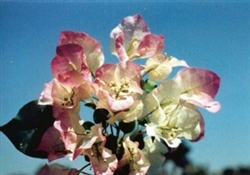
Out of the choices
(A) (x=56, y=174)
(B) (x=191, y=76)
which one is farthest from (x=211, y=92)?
(A) (x=56, y=174)

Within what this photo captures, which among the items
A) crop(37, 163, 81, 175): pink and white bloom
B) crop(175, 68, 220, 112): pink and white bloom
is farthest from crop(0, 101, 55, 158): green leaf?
crop(175, 68, 220, 112): pink and white bloom

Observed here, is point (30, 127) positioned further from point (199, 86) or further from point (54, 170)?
point (199, 86)

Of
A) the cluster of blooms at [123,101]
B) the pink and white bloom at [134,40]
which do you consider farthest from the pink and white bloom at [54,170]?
the pink and white bloom at [134,40]

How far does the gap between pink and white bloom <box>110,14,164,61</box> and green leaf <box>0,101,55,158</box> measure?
0.08 metres

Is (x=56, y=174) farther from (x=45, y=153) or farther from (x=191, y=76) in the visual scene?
(x=191, y=76)

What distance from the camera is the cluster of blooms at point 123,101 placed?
16.5 inches

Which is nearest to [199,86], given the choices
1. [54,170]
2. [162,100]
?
[162,100]

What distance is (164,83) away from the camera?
0.45 m

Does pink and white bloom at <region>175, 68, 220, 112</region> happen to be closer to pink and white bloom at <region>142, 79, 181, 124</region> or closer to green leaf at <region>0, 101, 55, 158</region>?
pink and white bloom at <region>142, 79, 181, 124</region>

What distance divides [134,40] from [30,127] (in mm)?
123

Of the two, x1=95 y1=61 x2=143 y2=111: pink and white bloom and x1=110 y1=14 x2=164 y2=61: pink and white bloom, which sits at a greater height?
x1=110 y1=14 x2=164 y2=61: pink and white bloom

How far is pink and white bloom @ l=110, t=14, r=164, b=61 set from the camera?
0.45 m

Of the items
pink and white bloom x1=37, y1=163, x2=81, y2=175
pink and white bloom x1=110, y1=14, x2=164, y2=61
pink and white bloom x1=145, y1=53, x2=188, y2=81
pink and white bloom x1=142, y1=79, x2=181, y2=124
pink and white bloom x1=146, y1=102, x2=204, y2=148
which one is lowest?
pink and white bloom x1=37, y1=163, x2=81, y2=175

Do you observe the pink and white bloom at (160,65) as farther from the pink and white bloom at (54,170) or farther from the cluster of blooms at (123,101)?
the pink and white bloom at (54,170)
